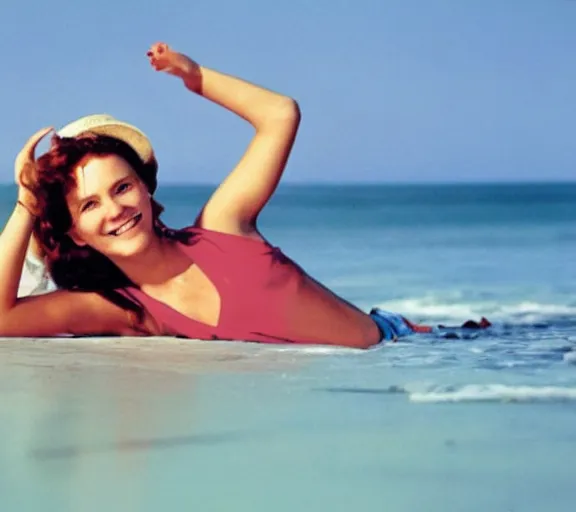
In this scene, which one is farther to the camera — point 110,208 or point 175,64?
point 175,64

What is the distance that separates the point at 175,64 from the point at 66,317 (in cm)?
70

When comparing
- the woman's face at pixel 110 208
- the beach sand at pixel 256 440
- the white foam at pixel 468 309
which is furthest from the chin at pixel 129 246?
the white foam at pixel 468 309

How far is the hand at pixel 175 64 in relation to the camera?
248cm

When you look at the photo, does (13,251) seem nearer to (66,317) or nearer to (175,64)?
(66,317)

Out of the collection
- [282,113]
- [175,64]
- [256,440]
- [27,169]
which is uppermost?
[175,64]

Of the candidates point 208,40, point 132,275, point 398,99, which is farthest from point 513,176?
point 132,275

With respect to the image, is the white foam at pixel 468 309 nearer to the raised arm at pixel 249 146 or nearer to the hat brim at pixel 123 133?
the raised arm at pixel 249 146

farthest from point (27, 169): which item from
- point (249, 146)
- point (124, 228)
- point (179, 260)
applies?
point (249, 146)

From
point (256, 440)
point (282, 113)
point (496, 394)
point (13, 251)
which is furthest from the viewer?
point (282, 113)

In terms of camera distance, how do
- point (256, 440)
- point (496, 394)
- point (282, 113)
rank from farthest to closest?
1. point (282, 113)
2. point (496, 394)
3. point (256, 440)

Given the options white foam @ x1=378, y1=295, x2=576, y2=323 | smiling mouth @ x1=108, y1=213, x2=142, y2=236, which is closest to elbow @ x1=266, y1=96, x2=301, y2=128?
smiling mouth @ x1=108, y1=213, x2=142, y2=236

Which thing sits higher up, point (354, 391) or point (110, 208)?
point (110, 208)

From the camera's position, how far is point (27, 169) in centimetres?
242

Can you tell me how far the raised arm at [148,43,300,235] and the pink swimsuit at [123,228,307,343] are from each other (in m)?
0.05
